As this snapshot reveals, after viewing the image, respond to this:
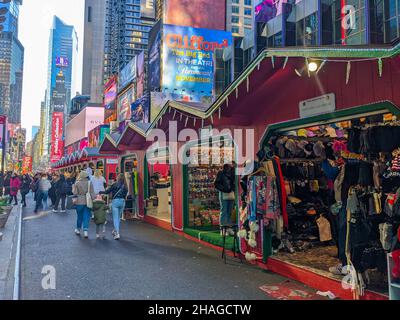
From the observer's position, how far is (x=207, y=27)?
117ft

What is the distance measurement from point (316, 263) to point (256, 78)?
11.3 feet

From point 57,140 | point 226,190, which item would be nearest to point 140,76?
point 226,190

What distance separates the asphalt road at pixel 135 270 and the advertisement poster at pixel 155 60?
Answer: 22811 millimetres

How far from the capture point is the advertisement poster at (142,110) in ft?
88.0

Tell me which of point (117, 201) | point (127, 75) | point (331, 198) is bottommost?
point (117, 201)

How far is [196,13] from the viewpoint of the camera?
3475 centimetres

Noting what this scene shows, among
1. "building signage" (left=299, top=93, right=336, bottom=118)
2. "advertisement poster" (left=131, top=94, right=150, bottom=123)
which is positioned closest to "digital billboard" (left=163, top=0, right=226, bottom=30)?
"advertisement poster" (left=131, top=94, right=150, bottom=123)

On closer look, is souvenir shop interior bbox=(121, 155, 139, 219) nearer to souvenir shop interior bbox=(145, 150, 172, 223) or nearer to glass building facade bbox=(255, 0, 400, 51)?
souvenir shop interior bbox=(145, 150, 172, 223)

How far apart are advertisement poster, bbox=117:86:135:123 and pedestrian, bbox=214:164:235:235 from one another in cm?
2560

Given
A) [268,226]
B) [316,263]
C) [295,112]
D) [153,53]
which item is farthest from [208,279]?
[153,53]

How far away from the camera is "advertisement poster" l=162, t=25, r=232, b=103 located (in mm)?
30031

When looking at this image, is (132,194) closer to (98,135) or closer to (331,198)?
(331,198)

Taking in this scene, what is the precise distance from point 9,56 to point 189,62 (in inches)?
1483
